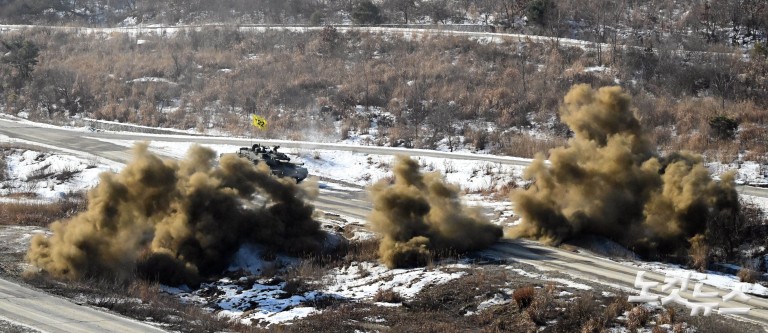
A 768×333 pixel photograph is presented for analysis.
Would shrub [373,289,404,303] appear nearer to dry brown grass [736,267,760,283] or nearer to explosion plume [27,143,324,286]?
explosion plume [27,143,324,286]

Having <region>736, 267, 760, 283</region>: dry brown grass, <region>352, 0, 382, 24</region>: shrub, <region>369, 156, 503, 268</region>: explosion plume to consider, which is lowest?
<region>736, 267, 760, 283</region>: dry brown grass

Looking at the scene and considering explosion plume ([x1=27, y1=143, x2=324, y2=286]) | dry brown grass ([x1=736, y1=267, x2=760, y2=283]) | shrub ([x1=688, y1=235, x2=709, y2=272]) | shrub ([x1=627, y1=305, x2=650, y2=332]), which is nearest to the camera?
shrub ([x1=627, y1=305, x2=650, y2=332])

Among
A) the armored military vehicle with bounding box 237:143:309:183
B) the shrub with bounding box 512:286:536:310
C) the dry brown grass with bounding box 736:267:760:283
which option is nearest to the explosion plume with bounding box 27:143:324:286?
the armored military vehicle with bounding box 237:143:309:183

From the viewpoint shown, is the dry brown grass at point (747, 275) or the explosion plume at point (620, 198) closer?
the dry brown grass at point (747, 275)

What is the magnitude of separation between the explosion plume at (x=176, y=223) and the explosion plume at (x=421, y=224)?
9.71 feet

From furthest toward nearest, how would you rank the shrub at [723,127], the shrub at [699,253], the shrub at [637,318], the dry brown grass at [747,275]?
the shrub at [723,127], the shrub at [699,253], the dry brown grass at [747,275], the shrub at [637,318]

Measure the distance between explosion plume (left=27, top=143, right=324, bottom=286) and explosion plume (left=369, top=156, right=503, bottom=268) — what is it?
2961 millimetres

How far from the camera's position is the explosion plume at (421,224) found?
25.2 meters

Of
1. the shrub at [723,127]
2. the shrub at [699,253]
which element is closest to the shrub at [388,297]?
the shrub at [699,253]

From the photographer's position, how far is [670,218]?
84.4ft

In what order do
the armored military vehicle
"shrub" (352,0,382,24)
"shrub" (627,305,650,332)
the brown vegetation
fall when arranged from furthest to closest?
"shrub" (352,0,382,24)
the brown vegetation
the armored military vehicle
"shrub" (627,305,650,332)

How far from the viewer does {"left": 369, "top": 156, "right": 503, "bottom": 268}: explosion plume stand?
82.7ft

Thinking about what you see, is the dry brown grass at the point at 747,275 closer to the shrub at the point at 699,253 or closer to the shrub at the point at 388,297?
the shrub at the point at 699,253

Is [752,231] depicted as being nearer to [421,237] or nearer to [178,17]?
[421,237]
